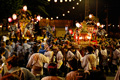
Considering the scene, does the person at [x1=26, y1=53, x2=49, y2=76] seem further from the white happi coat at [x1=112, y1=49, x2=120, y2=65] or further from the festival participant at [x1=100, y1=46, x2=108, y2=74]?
the white happi coat at [x1=112, y1=49, x2=120, y2=65]

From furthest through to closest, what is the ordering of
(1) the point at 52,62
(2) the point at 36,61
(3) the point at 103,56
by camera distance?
1. (3) the point at 103,56
2. (2) the point at 36,61
3. (1) the point at 52,62

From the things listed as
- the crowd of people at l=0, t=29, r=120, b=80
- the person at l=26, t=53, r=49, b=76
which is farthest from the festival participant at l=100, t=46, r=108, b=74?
the person at l=26, t=53, r=49, b=76

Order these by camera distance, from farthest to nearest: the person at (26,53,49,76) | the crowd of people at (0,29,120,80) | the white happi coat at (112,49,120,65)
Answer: the white happi coat at (112,49,120,65), the person at (26,53,49,76), the crowd of people at (0,29,120,80)

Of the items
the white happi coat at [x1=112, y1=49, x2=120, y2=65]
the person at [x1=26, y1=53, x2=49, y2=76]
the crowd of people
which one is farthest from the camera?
the white happi coat at [x1=112, y1=49, x2=120, y2=65]

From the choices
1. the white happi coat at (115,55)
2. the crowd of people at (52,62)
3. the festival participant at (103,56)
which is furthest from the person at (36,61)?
the white happi coat at (115,55)

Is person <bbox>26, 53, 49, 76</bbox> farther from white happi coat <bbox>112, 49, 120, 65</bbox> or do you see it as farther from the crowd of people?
white happi coat <bbox>112, 49, 120, 65</bbox>

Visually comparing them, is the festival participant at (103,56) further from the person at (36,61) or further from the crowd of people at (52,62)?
the person at (36,61)

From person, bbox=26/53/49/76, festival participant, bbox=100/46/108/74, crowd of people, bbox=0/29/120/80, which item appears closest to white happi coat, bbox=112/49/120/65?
crowd of people, bbox=0/29/120/80

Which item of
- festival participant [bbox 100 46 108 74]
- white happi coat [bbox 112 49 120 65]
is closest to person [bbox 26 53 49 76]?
festival participant [bbox 100 46 108 74]

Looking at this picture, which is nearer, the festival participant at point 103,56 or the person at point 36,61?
the person at point 36,61

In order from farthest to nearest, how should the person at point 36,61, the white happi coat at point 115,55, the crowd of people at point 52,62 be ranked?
the white happi coat at point 115,55, the person at point 36,61, the crowd of people at point 52,62

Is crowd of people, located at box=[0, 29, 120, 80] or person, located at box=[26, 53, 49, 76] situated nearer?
crowd of people, located at box=[0, 29, 120, 80]

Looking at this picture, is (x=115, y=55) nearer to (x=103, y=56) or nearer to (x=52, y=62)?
(x=103, y=56)

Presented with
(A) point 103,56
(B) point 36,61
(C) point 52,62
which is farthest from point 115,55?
(C) point 52,62
